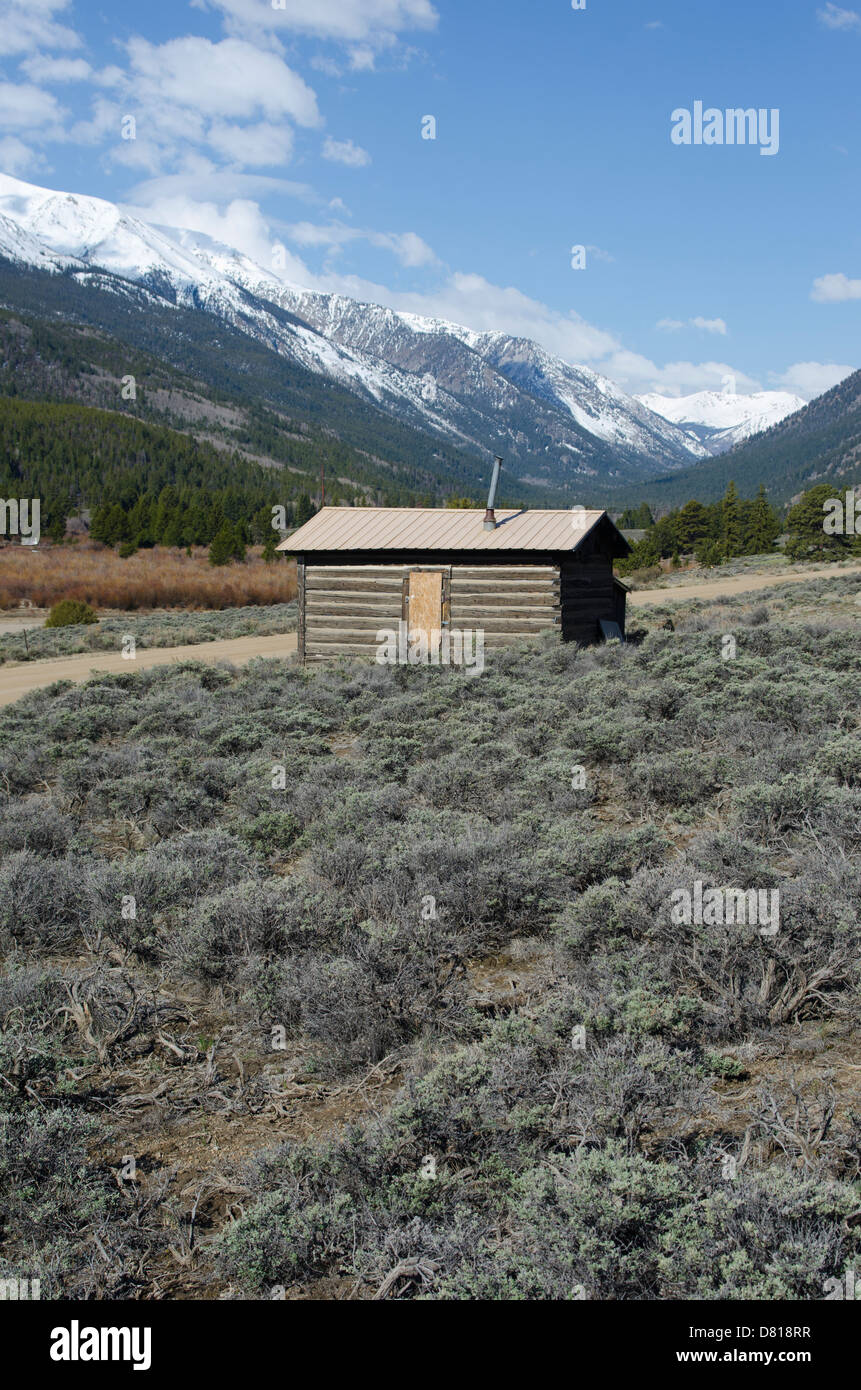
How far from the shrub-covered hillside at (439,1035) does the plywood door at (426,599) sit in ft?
34.9

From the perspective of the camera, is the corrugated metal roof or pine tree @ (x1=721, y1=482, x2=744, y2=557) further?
pine tree @ (x1=721, y1=482, x2=744, y2=557)

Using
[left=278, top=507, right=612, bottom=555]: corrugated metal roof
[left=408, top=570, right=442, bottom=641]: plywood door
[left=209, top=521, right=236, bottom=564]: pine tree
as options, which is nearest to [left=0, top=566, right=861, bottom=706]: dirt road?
[left=278, top=507, right=612, bottom=555]: corrugated metal roof

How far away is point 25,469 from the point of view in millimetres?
111062

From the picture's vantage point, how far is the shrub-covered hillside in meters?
3.01

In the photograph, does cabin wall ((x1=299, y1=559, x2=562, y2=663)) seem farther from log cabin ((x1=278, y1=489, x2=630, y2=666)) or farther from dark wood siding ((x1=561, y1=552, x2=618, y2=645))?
dark wood siding ((x1=561, y1=552, x2=618, y2=645))

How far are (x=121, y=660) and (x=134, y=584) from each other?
70.5 feet

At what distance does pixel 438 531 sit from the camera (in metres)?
19.9

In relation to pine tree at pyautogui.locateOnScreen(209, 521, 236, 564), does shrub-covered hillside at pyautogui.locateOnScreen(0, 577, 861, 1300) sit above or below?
below

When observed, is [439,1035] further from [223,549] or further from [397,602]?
[223,549]

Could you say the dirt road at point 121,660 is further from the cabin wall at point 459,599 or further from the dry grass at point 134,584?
the dry grass at point 134,584

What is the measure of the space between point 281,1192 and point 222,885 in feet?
10.7

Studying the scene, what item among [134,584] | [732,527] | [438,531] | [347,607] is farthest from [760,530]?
[347,607]

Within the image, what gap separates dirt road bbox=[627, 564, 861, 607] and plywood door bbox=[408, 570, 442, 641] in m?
17.1
